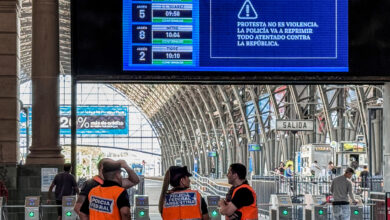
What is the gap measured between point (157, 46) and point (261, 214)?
13.4 metres

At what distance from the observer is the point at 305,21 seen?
46.3ft

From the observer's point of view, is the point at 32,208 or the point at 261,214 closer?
the point at 32,208

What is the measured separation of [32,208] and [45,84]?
8.88 feet

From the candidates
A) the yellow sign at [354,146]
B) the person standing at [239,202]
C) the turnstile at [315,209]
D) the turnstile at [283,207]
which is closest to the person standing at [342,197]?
the turnstile at [315,209]

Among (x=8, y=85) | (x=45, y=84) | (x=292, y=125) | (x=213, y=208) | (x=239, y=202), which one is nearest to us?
(x=239, y=202)

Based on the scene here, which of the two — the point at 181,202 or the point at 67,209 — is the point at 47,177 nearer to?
the point at 67,209

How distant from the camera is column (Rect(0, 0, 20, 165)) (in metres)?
16.0

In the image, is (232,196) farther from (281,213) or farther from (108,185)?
(281,213)

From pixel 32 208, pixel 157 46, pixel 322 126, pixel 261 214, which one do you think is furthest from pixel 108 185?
pixel 322 126

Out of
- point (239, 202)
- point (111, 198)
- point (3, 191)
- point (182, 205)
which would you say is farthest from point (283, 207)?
point (111, 198)

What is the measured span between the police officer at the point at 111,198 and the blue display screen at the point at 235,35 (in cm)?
628

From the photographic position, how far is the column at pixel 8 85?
16.0 m

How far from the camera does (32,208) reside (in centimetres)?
1452

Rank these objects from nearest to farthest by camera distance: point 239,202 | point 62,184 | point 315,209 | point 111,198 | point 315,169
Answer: point 111,198 → point 239,202 → point 62,184 → point 315,209 → point 315,169
